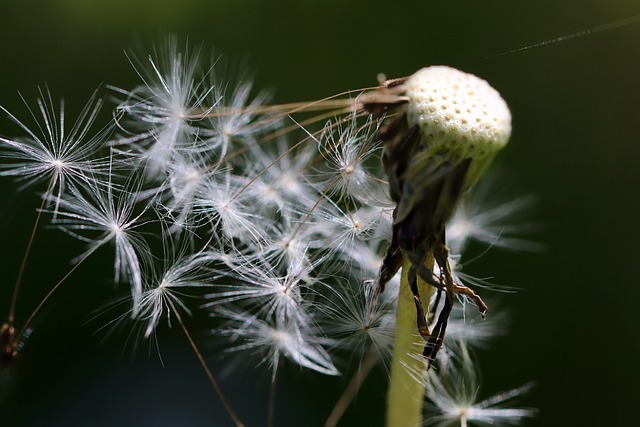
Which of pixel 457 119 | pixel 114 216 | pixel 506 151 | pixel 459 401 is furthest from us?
pixel 506 151

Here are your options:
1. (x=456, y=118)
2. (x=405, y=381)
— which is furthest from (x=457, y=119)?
(x=405, y=381)

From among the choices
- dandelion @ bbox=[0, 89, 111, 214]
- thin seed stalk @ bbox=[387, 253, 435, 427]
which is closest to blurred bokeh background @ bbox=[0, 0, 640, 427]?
dandelion @ bbox=[0, 89, 111, 214]

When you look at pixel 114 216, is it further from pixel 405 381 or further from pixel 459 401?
pixel 459 401

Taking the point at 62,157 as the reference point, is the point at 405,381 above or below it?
below

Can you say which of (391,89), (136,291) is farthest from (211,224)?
(391,89)

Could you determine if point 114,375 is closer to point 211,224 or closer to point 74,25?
point 74,25

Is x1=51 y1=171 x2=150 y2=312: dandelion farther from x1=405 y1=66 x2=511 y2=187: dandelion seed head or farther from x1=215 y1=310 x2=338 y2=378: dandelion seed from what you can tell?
x1=405 y1=66 x2=511 y2=187: dandelion seed head
